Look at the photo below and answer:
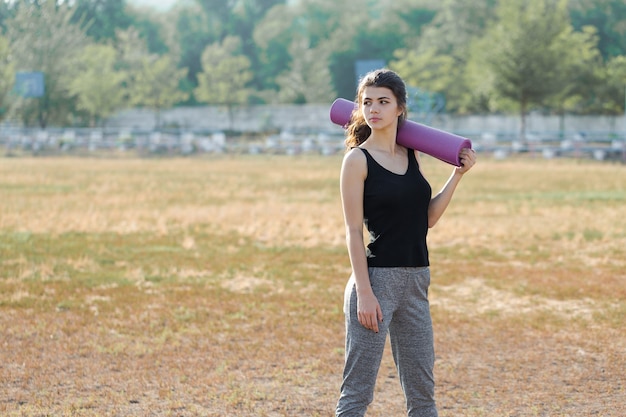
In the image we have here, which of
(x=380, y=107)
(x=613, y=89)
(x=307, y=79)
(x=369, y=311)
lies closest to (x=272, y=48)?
(x=307, y=79)

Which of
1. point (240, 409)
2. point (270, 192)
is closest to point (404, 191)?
point (240, 409)

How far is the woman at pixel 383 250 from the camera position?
3867 mm

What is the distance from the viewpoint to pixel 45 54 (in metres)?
64.6

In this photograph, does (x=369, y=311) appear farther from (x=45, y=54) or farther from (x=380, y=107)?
(x=45, y=54)

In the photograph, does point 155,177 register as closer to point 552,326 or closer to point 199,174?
point 199,174

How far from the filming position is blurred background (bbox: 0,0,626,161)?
48.8m

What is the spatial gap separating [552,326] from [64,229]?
33.1 ft

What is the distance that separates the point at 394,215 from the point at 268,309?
17.5 ft

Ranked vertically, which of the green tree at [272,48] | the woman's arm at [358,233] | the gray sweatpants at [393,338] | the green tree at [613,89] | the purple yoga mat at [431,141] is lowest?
the gray sweatpants at [393,338]

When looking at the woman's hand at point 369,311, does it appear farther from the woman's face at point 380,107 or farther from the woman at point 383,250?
the woman's face at point 380,107

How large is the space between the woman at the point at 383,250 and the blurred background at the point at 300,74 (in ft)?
125

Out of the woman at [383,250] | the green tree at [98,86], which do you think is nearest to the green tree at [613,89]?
the green tree at [98,86]

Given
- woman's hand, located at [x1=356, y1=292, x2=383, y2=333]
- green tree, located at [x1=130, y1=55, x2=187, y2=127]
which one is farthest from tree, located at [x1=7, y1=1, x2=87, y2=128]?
woman's hand, located at [x1=356, y1=292, x2=383, y2=333]

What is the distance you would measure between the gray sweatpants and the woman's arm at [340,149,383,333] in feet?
0.25
